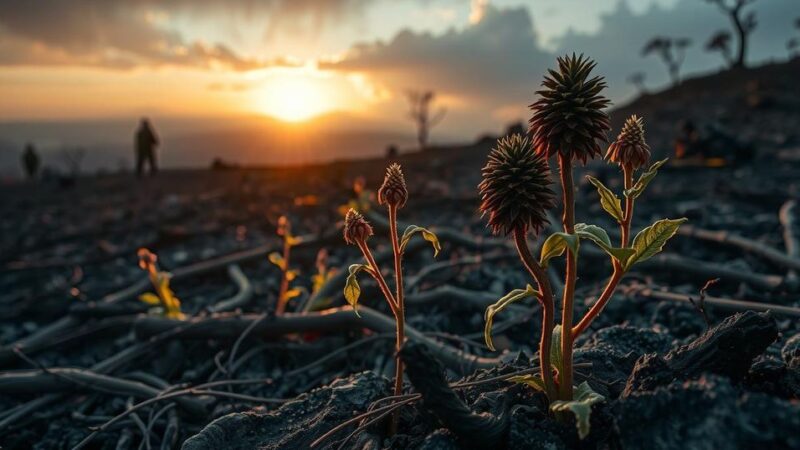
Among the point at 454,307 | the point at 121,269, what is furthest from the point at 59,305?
the point at 454,307

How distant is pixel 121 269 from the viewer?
8648 mm

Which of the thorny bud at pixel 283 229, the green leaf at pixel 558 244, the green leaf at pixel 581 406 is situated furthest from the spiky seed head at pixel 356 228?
the thorny bud at pixel 283 229

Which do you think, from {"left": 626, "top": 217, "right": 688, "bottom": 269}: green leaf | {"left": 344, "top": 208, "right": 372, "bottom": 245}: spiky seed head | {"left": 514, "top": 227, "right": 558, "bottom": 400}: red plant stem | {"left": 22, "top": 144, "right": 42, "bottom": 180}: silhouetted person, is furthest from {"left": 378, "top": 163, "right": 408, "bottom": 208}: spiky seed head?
{"left": 22, "top": 144, "right": 42, "bottom": 180}: silhouetted person

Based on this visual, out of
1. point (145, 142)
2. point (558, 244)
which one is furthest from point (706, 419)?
point (145, 142)

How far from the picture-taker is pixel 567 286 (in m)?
1.95

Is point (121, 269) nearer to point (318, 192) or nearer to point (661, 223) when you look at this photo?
point (318, 192)

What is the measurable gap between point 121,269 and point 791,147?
666 inches

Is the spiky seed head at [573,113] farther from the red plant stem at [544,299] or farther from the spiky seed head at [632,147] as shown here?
the red plant stem at [544,299]

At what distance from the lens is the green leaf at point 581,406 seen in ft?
5.65

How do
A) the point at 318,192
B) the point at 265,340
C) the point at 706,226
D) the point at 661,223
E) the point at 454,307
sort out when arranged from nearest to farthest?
the point at 661,223
the point at 265,340
the point at 454,307
the point at 706,226
the point at 318,192

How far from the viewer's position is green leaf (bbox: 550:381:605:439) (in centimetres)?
172

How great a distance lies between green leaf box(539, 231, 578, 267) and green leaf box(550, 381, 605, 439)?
Answer: 0.48 m

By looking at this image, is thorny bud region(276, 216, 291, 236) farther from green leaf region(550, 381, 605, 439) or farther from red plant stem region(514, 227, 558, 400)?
green leaf region(550, 381, 605, 439)

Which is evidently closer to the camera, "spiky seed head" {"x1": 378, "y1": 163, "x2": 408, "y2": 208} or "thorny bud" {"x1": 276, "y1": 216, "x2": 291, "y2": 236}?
"spiky seed head" {"x1": 378, "y1": 163, "x2": 408, "y2": 208}
